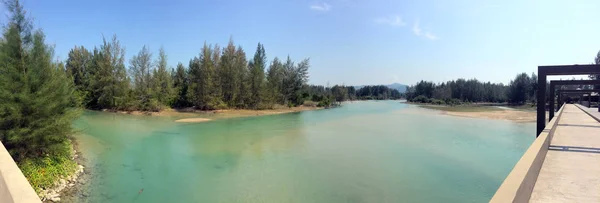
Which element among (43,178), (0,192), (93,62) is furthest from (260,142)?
(93,62)

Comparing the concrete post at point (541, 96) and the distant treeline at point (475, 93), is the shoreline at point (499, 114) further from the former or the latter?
the distant treeline at point (475, 93)

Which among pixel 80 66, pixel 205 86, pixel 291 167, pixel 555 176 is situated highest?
pixel 80 66

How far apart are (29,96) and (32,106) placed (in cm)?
27

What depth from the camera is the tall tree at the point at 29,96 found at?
760 cm

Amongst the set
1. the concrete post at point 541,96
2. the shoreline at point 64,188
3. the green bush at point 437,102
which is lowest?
the shoreline at point 64,188

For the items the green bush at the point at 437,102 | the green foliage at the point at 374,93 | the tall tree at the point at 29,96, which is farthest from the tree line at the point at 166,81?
the green foliage at the point at 374,93

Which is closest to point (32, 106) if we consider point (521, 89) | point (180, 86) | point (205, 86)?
point (205, 86)

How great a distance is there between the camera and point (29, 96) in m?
7.85

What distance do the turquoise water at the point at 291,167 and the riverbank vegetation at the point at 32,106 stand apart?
3.86ft

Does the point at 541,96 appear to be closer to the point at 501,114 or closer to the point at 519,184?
the point at 519,184

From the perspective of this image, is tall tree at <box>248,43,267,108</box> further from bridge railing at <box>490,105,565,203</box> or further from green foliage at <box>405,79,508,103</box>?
green foliage at <box>405,79,508,103</box>

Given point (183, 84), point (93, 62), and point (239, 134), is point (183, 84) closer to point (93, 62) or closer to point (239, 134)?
point (93, 62)

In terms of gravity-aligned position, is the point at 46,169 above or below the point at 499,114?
above

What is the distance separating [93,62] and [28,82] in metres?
29.9
